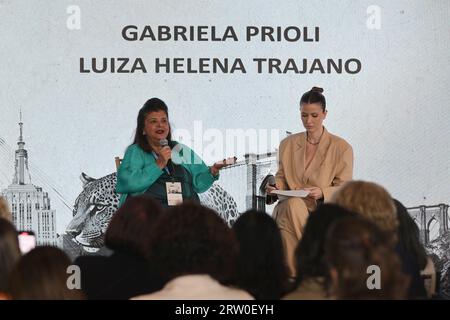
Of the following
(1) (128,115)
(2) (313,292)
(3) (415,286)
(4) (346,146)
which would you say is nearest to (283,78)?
(4) (346,146)

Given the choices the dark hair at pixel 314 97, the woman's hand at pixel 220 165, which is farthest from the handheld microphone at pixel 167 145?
the dark hair at pixel 314 97

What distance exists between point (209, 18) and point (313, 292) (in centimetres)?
368

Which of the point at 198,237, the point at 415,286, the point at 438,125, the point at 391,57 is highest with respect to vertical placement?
the point at 391,57

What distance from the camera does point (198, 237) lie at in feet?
12.8

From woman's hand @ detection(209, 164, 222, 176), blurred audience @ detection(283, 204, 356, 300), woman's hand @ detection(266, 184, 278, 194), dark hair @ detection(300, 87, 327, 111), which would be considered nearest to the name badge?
woman's hand @ detection(209, 164, 222, 176)

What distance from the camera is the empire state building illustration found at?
7340 mm

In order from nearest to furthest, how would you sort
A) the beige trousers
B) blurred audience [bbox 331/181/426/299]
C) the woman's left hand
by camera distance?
1. blurred audience [bbox 331/181/426/299]
2. the beige trousers
3. the woman's left hand

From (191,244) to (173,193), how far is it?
3536 millimetres

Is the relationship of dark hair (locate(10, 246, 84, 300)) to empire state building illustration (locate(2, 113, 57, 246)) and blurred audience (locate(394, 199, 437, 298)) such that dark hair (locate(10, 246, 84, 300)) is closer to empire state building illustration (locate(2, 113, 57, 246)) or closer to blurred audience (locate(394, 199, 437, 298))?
blurred audience (locate(394, 199, 437, 298))

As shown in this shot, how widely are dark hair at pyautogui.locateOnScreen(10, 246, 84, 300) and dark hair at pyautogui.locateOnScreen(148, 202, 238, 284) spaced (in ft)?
1.30

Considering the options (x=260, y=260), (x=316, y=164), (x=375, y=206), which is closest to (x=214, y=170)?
(x=316, y=164)

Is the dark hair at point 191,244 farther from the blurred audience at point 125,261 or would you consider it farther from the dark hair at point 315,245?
the blurred audience at point 125,261

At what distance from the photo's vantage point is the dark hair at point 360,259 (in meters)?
3.57
